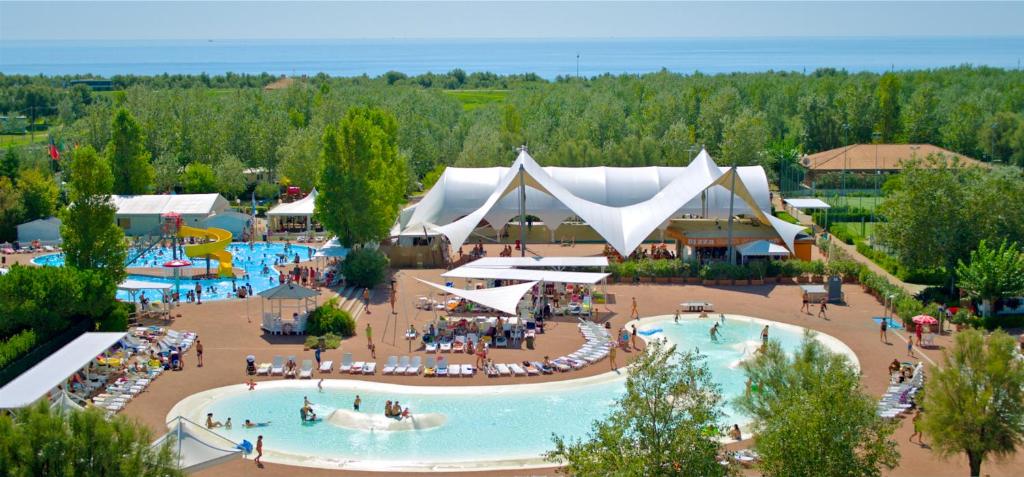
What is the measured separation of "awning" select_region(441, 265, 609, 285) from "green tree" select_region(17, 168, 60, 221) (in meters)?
25.9

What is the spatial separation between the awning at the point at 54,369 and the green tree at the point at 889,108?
223ft

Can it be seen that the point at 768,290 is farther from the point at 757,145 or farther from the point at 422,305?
the point at 757,145

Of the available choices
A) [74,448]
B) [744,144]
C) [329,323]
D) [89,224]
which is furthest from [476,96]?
[74,448]

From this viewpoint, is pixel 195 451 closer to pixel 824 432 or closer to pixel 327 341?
pixel 327 341

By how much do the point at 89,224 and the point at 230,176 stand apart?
93.9 ft

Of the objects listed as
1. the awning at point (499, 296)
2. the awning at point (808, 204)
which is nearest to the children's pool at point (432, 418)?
the awning at point (499, 296)

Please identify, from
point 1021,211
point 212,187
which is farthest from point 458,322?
point 212,187

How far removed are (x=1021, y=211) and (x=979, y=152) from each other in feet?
142

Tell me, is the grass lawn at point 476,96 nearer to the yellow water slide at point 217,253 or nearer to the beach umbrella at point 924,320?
the yellow water slide at point 217,253

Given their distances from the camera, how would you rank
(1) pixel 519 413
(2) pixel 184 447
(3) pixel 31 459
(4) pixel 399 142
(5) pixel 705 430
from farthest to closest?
(4) pixel 399 142, (1) pixel 519 413, (2) pixel 184 447, (5) pixel 705 430, (3) pixel 31 459

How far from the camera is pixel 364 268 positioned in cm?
3862

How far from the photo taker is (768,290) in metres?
39.8

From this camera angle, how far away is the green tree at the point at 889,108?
8225cm

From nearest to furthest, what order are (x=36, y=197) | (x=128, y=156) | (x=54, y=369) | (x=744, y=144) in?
(x=54, y=369), (x=36, y=197), (x=128, y=156), (x=744, y=144)
